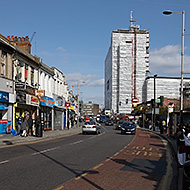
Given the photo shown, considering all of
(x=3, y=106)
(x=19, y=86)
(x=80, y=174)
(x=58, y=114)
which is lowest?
(x=80, y=174)

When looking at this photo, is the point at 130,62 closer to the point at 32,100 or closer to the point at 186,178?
the point at 32,100

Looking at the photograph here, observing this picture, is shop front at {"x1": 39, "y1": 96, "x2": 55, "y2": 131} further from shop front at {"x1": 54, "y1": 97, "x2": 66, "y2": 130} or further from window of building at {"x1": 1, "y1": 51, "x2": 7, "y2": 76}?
window of building at {"x1": 1, "y1": 51, "x2": 7, "y2": 76}

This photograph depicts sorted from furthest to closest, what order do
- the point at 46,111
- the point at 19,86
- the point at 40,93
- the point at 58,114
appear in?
the point at 58,114, the point at 46,111, the point at 40,93, the point at 19,86

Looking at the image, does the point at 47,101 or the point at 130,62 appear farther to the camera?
the point at 130,62

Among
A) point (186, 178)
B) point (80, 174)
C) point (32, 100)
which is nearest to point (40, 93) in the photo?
point (32, 100)

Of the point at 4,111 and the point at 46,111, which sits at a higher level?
the point at 4,111

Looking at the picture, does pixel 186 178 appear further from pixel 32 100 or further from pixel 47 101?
pixel 47 101

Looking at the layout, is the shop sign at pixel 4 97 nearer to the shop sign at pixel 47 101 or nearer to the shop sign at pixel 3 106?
the shop sign at pixel 3 106

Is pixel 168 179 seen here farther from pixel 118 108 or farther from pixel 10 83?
pixel 118 108

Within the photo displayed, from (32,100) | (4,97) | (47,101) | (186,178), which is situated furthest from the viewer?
(47,101)

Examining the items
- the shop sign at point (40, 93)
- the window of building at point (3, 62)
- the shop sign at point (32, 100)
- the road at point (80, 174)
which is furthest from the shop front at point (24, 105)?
the road at point (80, 174)

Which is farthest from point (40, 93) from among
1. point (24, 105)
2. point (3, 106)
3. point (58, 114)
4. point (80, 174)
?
point (80, 174)

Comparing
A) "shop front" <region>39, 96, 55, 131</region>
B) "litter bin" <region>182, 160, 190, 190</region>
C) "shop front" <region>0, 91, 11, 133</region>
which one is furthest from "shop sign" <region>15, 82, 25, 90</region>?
"litter bin" <region>182, 160, 190, 190</region>

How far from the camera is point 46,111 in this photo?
41.0 meters
